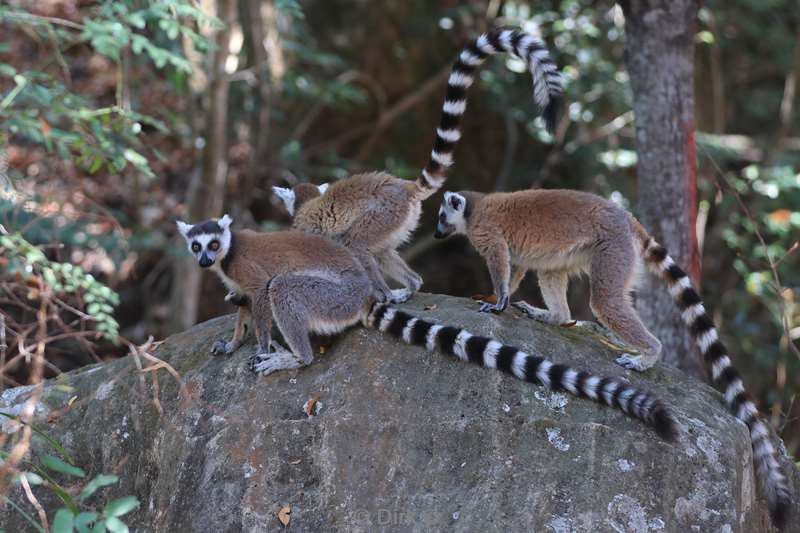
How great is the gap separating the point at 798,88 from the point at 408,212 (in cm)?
855

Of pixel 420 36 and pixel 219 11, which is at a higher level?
pixel 219 11

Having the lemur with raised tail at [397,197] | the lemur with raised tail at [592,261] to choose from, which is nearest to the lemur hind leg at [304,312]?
the lemur with raised tail at [397,197]

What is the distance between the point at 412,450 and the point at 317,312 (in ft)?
3.13

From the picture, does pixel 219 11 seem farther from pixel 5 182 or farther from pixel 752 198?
pixel 752 198

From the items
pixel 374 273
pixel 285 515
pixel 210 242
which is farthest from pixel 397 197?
pixel 285 515

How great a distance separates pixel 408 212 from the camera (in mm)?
5645

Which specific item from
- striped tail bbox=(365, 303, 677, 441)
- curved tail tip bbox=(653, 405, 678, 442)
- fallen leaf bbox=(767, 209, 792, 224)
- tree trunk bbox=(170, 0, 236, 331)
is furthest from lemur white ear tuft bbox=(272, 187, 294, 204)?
fallen leaf bbox=(767, 209, 792, 224)

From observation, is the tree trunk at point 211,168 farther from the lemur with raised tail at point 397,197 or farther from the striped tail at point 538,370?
the striped tail at point 538,370

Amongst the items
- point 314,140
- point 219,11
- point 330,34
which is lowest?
point 314,140

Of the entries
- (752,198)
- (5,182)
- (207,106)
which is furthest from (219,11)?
(752,198)

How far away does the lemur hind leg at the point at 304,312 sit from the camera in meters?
4.44

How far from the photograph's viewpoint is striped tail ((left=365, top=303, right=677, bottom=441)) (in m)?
3.92

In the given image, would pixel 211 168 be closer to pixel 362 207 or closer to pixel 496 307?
pixel 362 207

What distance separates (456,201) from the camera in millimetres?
5496
